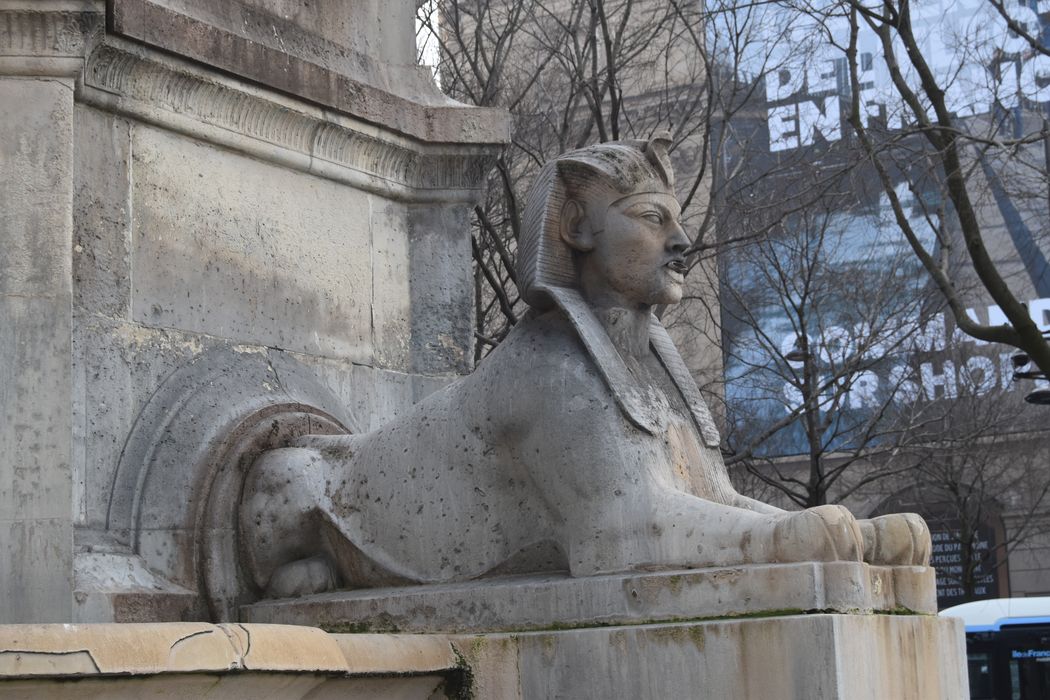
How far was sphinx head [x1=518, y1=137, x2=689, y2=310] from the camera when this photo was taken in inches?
213

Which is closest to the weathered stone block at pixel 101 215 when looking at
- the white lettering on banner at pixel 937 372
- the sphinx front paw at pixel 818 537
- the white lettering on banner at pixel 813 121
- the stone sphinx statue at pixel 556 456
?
the stone sphinx statue at pixel 556 456

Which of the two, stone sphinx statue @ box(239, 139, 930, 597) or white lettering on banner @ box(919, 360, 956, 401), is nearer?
stone sphinx statue @ box(239, 139, 930, 597)

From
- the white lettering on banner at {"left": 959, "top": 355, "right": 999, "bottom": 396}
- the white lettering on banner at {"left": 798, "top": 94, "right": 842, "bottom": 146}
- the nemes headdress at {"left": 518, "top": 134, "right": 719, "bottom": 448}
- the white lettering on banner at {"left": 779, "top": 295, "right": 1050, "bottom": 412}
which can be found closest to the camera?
the nemes headdress at {"left": 518, "top": 134, "right": 719, "bottom": 448}

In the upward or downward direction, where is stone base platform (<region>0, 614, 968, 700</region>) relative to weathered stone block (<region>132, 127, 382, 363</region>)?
downward

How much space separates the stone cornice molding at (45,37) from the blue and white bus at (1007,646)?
16992mm

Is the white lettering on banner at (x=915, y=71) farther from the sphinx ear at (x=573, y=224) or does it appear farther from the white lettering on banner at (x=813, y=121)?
the sphinx ear at (x=573, y=224)

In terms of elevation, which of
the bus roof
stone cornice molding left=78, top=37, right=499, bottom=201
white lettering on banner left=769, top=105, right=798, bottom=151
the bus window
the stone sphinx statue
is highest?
white lettering on banner left=769, top=105, right=798, bottom=151

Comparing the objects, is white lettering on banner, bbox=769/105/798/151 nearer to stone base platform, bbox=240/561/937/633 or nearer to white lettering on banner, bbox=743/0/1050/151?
white lettering on banner, bbox=743/0/1050/151

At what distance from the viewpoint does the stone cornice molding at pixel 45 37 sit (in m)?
5.38

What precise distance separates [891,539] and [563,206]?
1569 millimetres

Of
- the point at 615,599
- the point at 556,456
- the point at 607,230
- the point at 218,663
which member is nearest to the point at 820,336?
the point at 607,230

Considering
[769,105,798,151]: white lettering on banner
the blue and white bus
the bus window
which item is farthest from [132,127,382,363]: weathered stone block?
the bus window

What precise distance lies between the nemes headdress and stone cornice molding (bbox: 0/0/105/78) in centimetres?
161

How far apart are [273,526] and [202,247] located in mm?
1116
